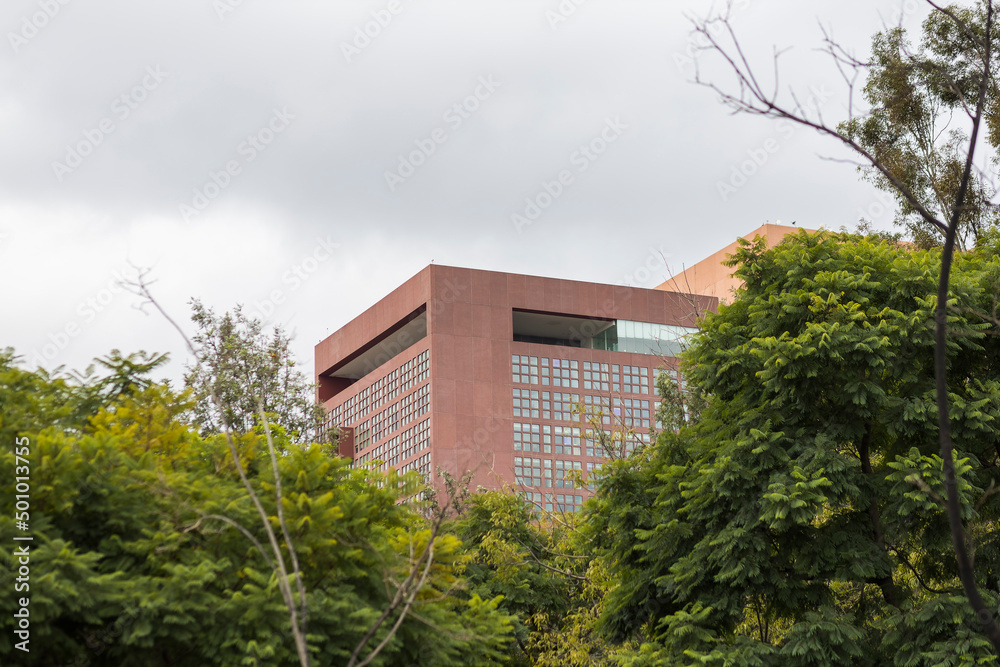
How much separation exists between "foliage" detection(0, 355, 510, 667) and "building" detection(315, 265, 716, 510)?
6125 centimetres

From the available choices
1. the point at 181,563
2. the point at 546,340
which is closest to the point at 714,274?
the point at 546,340

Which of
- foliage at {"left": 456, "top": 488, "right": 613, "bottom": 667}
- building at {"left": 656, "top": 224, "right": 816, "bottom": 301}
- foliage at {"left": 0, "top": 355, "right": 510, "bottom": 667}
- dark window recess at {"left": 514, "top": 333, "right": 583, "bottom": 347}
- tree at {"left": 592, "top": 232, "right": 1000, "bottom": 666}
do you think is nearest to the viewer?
foliage at {"left": 0, "top": 355, "right": 510, "bottom": 667}

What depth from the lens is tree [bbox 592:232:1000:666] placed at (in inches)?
542

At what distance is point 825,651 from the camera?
13500 millimetres

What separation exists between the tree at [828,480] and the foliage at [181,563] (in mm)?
5582

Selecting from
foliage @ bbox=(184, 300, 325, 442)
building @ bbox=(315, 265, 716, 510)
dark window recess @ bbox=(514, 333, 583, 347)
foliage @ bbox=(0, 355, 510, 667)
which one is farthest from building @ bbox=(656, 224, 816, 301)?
foliage @ bbox=(0, 355, 510, 667)

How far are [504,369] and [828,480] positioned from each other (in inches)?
2493

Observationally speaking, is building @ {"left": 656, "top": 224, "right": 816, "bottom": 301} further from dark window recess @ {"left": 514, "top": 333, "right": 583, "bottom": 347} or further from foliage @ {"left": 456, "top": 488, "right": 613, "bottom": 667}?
foliage @ {"left": 456, "top": 488, "right": 613, "bottom": 667}

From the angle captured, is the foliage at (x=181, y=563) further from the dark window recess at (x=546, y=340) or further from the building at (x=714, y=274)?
the dark window recess at (x=546, y=340)

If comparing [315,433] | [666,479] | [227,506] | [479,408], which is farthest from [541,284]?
[227,506]

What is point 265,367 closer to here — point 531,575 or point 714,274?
point 531,575

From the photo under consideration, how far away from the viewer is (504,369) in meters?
76.9

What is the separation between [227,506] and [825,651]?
335 inches

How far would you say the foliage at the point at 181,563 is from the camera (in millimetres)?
7961
